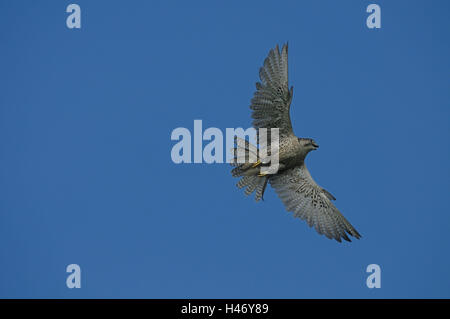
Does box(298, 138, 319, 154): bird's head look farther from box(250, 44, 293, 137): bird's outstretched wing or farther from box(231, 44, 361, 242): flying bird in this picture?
box(250, 44, 293, 137): bird's outstretched wing

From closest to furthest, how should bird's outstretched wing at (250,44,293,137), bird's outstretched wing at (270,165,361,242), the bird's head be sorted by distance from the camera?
bird's outstretched wing at (250,44,293,137)
the bird's head
bird's outstretched wing at (270,165,361,242)

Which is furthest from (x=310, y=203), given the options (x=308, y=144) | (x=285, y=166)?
(x=308, y=144)

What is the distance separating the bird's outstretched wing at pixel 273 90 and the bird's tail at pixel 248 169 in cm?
54

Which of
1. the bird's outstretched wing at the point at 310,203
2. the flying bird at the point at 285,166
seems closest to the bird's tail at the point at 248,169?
the flying bird at the point at 285,166

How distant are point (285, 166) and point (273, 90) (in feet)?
5.46

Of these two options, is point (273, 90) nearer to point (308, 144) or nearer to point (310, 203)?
point (308, 144)

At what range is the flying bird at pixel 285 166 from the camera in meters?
13.7

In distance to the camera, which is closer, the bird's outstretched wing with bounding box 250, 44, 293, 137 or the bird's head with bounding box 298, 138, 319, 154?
the bird's outstretched wing with bounding box 250, 44, 293, 137

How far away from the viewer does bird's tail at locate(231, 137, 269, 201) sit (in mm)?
13953

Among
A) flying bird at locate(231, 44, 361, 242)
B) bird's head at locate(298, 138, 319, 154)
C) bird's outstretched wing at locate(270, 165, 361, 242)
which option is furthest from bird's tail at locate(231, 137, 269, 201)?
bird's head at locate(298, 138, 319, 154)

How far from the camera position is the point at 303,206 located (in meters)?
15.0

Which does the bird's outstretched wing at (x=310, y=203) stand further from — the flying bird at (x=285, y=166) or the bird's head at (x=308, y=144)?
the bird's head at (x=308, y=144)
